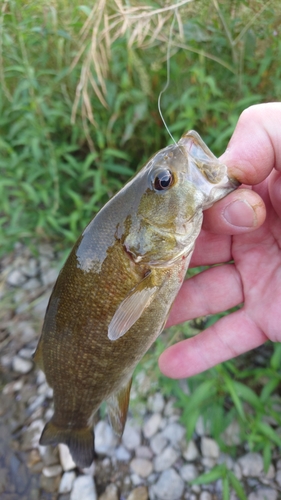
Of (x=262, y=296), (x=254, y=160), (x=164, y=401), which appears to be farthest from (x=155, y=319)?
(x=164, y=401)

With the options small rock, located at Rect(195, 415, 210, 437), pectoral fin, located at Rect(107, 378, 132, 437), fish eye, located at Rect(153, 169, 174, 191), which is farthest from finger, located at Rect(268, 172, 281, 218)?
small rock, located at Rect(195, 415, 210, 437)

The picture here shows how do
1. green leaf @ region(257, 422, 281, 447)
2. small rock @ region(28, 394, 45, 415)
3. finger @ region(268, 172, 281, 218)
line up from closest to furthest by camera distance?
finger @ region(268, 172, 281, 218), green leaf @ region(257, 422, 281, 447), small rock @ region(28, 394, 45, 415)

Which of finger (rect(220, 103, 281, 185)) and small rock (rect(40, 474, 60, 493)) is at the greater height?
finger (rect(220, 103, 281, 185))

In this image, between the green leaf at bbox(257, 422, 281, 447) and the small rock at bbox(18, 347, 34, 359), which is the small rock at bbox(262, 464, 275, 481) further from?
the small rock at bbox(18, 347, 34, 359)

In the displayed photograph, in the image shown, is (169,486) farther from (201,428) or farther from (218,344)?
(218,344)

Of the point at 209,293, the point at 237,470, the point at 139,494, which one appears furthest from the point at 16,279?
the point at 237,470

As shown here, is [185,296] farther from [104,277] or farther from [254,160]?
[254,160]
